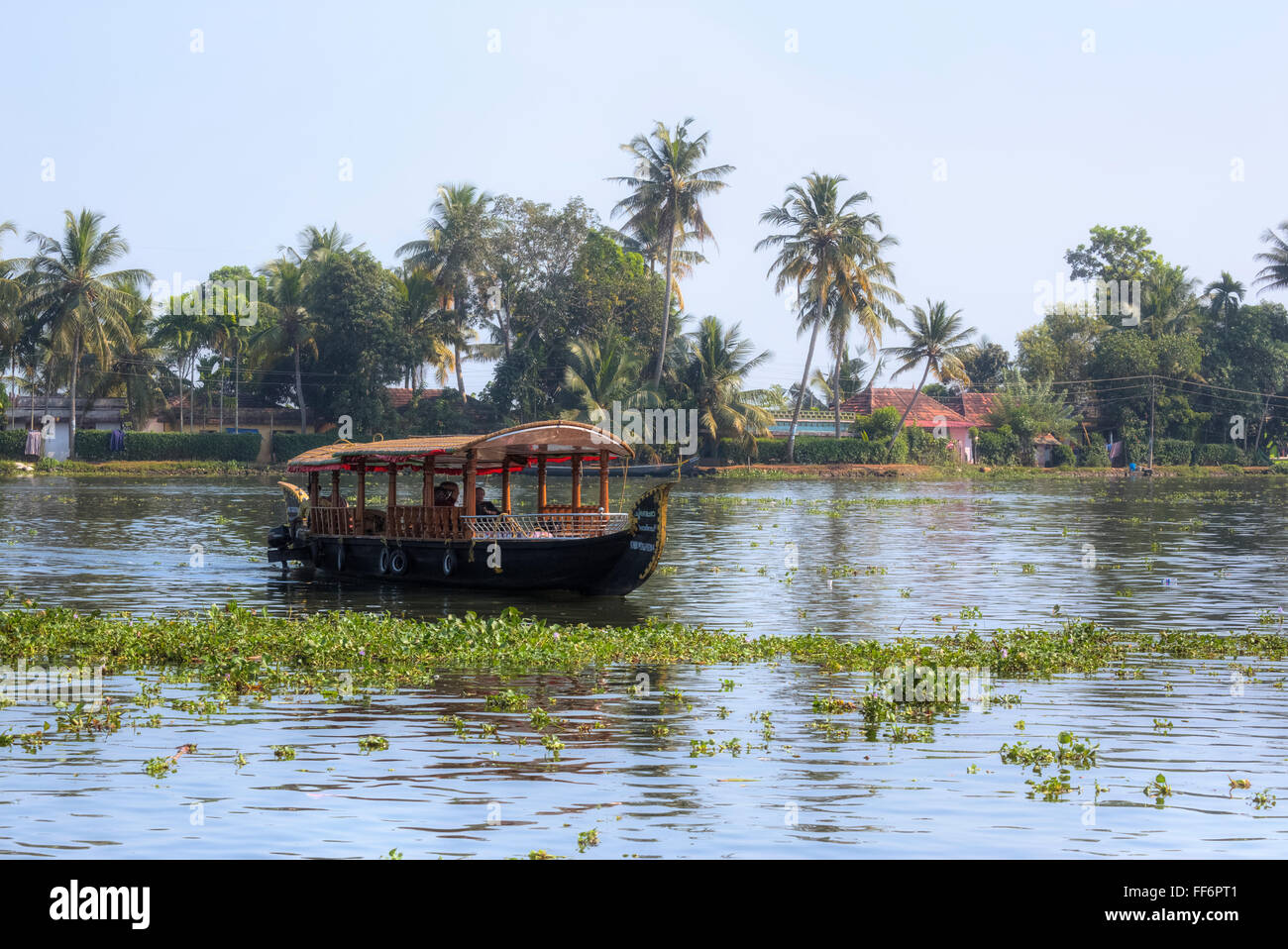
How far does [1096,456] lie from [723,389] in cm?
2679

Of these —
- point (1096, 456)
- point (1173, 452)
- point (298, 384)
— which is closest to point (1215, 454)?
point (1173, 452)

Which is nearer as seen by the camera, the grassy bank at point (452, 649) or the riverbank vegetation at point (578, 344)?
the grassy bank at point (452, 649)

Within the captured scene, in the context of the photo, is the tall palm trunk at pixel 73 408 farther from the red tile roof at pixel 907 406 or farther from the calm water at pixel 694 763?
the calm water at pixel 694 763

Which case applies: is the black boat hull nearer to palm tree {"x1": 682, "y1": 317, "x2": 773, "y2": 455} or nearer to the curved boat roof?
the curved boat roof

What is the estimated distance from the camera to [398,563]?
23094mm

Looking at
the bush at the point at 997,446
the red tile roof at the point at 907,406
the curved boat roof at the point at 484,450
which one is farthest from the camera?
the red tile roof at the point at 907,406

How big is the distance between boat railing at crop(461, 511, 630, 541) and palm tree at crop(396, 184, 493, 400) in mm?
53379

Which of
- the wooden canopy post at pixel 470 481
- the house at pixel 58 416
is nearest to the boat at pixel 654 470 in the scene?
the house at pixel 58 416

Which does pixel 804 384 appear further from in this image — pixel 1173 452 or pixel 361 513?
pixel 361 513

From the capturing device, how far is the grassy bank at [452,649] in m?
13.8

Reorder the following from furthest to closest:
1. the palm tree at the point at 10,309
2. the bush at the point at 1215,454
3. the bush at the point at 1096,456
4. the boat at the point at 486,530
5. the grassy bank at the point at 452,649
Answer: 1. the bush at the point at 1215,454
2. the bush at the point at 1096,456
3. the palm tree at the point at 10,309
4. the boat at the point at 486,530
5. the grassy bank at the point at 452,649

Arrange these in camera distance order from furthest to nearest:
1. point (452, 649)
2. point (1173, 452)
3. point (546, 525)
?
point (1173, 452)
point (546, 525)
point (452, 649)

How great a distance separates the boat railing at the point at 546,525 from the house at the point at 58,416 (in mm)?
54503
